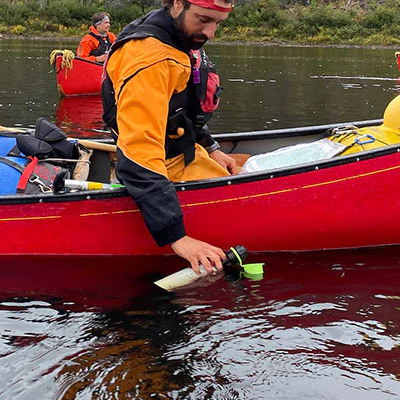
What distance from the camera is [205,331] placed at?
3.78 m

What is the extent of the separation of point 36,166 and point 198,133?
3.87 feet

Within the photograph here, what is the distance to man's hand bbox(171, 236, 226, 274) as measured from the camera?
12.4ft

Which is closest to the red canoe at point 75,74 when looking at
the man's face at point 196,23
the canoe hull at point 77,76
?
the canoe hull at point 77,76

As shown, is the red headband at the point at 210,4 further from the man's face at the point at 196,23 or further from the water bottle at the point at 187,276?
the water bottle at the point at 187,276

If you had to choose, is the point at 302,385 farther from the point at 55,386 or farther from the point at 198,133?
the point at 198,133

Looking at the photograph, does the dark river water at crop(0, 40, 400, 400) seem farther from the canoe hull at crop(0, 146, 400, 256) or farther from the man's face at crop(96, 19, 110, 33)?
the man's face at crop(96, 19, 110, 33)

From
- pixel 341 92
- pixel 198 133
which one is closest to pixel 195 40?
pixel 198 133

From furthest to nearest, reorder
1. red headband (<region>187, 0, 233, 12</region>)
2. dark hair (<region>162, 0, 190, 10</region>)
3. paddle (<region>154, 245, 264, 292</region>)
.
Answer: paddle (<region>154, 245, 264, 292</region>), dark hair (<region>162, 0, 190, 10</region>), red headband (<region>187, 0, 233, 12</region>)

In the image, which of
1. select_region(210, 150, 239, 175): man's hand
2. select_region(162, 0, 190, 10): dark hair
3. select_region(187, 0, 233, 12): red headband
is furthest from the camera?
select_region(210, 150, 239, 175): man's hand

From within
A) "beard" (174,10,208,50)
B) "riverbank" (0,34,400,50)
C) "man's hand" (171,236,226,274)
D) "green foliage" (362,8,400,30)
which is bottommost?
"riverbank" (0,34,400,50)

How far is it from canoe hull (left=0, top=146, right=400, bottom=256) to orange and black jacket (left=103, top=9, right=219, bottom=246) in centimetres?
55

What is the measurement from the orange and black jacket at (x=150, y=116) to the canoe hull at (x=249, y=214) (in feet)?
1.81

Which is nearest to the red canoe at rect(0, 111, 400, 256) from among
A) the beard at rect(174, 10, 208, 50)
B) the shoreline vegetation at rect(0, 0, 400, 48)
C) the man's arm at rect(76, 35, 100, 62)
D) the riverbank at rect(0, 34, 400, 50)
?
the beard at rect(174, 10, 208, 50)

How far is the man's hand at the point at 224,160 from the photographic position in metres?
5.10
